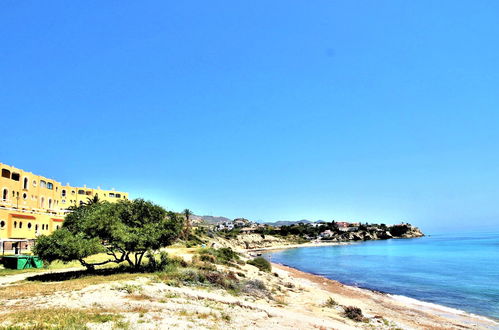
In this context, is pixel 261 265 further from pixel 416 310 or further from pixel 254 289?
pixel 416 310

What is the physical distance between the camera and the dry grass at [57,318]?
12.5m

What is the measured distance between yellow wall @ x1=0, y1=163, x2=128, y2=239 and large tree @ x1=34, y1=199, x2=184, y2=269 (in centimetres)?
1685

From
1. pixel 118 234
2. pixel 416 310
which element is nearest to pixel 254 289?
pixel 118 234

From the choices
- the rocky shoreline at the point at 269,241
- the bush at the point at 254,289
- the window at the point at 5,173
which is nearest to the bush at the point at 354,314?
the bush at the point at 254,289

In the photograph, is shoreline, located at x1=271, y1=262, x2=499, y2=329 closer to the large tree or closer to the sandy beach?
the sandy beach

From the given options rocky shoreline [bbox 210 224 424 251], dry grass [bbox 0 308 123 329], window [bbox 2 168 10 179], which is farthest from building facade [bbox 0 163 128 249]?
rocky shoreline [bbox 210 224 424 251]

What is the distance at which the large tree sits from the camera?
26.0 metres

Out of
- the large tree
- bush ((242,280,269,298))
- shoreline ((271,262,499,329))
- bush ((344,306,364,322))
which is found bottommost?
shoreline ((271,262,499,329))

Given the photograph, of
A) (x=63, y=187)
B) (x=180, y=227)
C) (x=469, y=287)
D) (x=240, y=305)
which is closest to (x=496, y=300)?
(x=469, y=287)

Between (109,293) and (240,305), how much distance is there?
7.89 metres

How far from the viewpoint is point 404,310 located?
102 feet

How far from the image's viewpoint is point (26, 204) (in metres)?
62.2

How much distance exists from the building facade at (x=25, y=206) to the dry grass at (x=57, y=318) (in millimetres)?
34596

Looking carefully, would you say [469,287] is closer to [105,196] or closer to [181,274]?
[181,274]
